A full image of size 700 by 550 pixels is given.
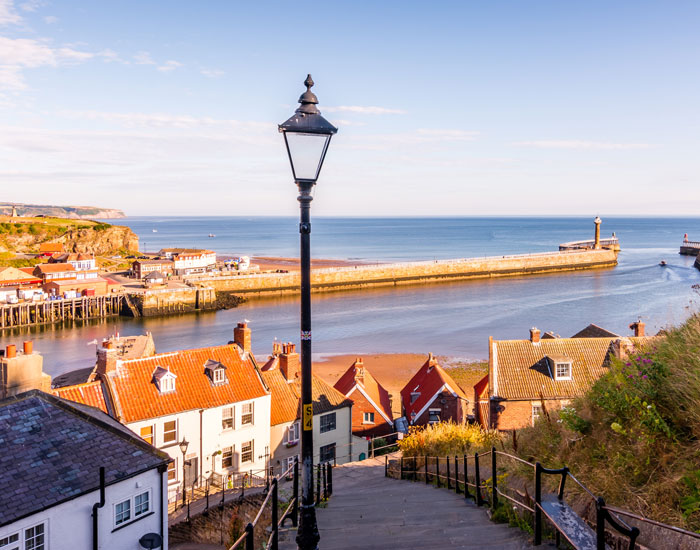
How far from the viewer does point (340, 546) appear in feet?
23.5

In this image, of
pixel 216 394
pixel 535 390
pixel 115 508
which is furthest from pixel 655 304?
pixel 115 508

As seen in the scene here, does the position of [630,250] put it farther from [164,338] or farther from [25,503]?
[25,503]

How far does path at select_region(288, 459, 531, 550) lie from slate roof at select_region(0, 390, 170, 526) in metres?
5.35

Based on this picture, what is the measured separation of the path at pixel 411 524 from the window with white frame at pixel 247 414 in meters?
13.9

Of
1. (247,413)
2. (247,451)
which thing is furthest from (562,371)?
(247,451)

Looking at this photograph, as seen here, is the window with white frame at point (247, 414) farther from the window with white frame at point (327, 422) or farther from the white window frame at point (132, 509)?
the white window frame at point (132, 509)

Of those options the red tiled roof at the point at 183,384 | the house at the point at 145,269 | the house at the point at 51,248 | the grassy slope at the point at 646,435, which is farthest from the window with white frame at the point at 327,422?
the house at the point at 51,248

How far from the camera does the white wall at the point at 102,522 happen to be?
11.4m

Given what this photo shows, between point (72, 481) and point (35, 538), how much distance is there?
4.03ft

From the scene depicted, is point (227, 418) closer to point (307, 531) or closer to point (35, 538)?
point (35, 538)

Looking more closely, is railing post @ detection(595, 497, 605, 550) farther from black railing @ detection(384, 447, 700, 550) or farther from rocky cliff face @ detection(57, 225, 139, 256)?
rocky cliff face @ detection(57, 225, 139, 256)

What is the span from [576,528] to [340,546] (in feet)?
10.2

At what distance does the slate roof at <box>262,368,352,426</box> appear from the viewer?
26.2 metres

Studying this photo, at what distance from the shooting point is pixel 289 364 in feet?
93.7
